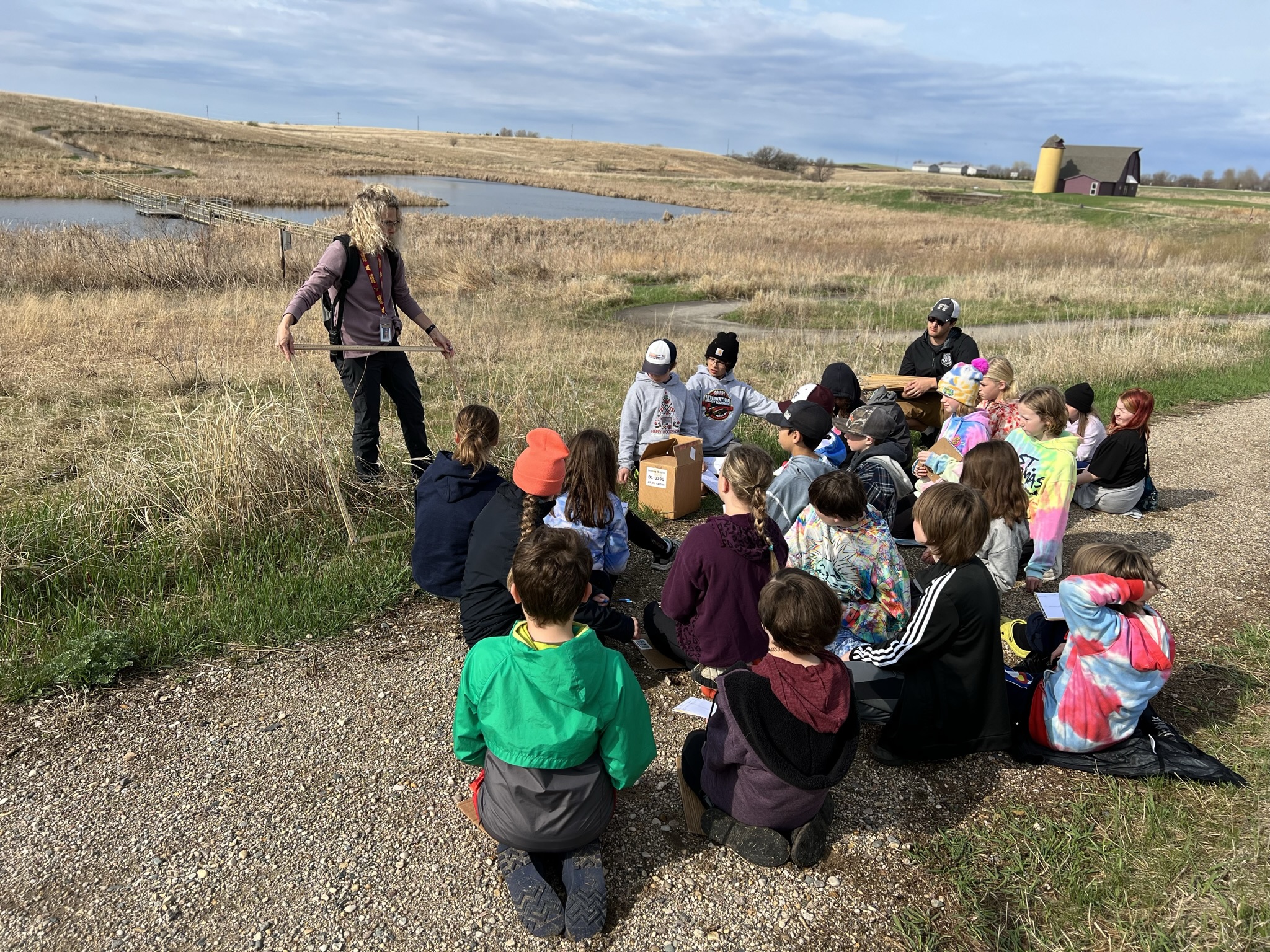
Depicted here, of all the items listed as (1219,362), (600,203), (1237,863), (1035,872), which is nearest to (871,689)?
(1035,872)

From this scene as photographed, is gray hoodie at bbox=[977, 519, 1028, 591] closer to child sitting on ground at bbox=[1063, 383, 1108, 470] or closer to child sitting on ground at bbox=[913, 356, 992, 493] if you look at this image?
→ child sitting on ground at bbox=[913, 356, 992, 493]

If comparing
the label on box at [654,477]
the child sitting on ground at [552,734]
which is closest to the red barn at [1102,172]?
the label on box at [654,477]

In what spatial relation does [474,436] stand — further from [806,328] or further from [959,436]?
[806,328]

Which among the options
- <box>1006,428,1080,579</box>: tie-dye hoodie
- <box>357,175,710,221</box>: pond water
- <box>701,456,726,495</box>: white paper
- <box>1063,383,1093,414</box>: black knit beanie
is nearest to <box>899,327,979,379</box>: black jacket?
<box>1063,383,1093,414</box>: black knit beanie

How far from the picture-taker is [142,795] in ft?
9.66

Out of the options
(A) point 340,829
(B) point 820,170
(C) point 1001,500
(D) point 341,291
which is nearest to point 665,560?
(C) point 1001,500

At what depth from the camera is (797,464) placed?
430 cm

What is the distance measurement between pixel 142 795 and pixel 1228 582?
5.97 metres

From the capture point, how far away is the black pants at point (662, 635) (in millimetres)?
3836

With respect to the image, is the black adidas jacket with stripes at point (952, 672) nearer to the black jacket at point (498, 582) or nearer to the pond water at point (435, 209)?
the black jacket at point (498, 582)

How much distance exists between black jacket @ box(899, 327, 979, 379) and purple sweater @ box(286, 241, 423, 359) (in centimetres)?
441

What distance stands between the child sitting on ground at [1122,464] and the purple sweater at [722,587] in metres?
3.85

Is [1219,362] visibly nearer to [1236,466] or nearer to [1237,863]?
[1236,466]

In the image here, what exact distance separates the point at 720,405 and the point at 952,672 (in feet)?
10.9
